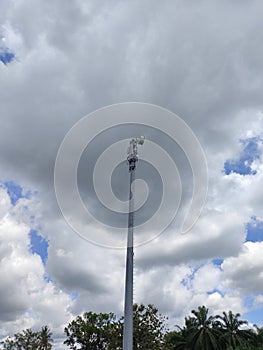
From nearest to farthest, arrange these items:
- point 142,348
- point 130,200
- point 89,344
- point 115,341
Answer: point 130,200
point 142,348
point 115,341
point 89,344

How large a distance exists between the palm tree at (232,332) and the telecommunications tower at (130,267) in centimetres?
3758

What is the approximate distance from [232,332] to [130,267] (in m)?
41.3

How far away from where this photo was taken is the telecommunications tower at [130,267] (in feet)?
65.8

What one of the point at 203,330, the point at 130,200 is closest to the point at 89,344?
the point at 203,330

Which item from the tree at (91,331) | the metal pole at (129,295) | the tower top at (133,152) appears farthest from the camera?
the tree at (91,331)

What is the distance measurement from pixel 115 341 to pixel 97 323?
6.07 metres

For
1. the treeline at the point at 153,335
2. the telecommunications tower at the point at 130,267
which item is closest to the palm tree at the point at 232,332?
the treeline at the point at 153,335

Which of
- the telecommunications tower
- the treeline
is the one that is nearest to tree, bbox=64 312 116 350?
the treeline

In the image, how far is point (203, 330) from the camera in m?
56.2

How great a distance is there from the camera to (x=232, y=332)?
5738 cm

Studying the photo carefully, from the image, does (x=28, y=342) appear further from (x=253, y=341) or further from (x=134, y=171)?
(x=134, y=171)

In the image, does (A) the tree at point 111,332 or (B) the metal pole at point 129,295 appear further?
(A) the tree at point 111,332

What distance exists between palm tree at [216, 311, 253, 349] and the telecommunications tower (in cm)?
3758

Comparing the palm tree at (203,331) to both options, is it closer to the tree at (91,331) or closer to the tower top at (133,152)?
the tree at (91,331)
